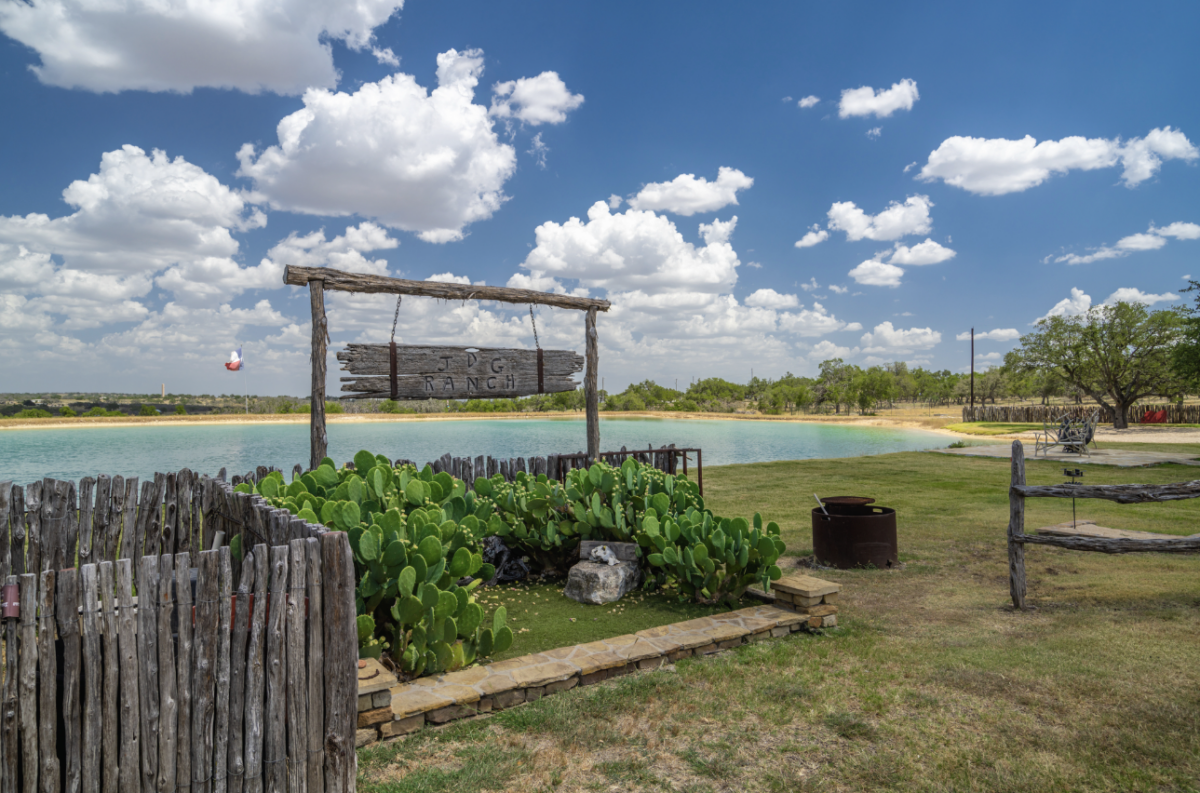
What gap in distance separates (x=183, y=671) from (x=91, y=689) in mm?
280

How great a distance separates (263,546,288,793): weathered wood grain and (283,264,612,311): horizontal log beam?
472 cm

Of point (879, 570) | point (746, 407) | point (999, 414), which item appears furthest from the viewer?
point (746, 407)

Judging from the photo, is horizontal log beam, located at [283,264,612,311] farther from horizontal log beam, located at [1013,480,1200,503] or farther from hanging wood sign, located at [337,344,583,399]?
horizontal log beam, located at [1013,480,1200,503]

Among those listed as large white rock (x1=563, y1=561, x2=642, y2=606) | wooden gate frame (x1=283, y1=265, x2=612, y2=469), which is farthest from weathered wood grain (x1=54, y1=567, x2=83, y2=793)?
wooden gate frame (x1=283, y1=265, x2=612, y2=469)

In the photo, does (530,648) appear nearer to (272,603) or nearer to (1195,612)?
(272,603)

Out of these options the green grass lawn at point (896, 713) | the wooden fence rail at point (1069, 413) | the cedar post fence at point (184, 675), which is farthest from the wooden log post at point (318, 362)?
the wooden fence rail at point (1069, 413)

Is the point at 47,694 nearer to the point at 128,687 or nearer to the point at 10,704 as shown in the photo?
the point at 10,704

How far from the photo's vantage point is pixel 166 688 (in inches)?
96.0

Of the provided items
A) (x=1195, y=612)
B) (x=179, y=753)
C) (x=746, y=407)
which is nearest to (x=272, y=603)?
(x=179, y=753)

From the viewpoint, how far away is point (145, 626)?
2.39 meters

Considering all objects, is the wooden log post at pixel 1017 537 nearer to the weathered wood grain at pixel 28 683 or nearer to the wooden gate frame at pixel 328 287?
the wooden gate frame at pixel 328 287

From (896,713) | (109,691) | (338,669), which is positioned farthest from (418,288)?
(896,713)

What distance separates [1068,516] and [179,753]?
10.5 m

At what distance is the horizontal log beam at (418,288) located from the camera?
6.60m
